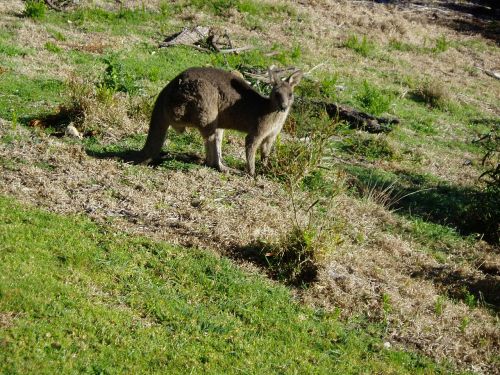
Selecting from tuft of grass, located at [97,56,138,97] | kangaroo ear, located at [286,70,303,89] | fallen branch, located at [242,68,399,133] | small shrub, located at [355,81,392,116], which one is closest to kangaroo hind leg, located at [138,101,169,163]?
kangaroo ear, located at [286,70,303,89]

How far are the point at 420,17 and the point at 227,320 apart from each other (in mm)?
23121

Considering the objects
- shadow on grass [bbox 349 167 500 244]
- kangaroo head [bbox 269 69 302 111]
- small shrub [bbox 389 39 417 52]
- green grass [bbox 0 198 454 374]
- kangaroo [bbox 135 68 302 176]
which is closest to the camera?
green grass [bbox 0 198 454 374]

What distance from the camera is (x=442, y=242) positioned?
358 inches

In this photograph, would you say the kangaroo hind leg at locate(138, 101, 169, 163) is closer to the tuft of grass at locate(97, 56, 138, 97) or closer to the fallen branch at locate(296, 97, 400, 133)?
the tuft of grass at locate(97, 56, 138, 97)

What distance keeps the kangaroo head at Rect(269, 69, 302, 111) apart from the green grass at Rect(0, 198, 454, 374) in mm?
3225

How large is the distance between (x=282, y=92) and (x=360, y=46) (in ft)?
35.9

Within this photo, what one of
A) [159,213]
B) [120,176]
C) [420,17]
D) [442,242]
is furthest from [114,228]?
[420,17]

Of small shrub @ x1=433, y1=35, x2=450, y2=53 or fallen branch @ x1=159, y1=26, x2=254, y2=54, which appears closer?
fallen branch @ x1=159, y1=26, x2=254, y2=54

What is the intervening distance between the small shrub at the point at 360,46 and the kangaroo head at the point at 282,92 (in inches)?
405

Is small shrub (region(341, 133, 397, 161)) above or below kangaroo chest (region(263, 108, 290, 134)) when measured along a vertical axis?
below

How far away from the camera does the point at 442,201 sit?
Answer: 10.6m

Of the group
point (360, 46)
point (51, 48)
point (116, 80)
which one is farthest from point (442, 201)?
point (360, 46)

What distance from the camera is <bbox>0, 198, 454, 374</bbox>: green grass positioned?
4.87 metres

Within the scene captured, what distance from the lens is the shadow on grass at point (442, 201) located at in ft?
31.2
